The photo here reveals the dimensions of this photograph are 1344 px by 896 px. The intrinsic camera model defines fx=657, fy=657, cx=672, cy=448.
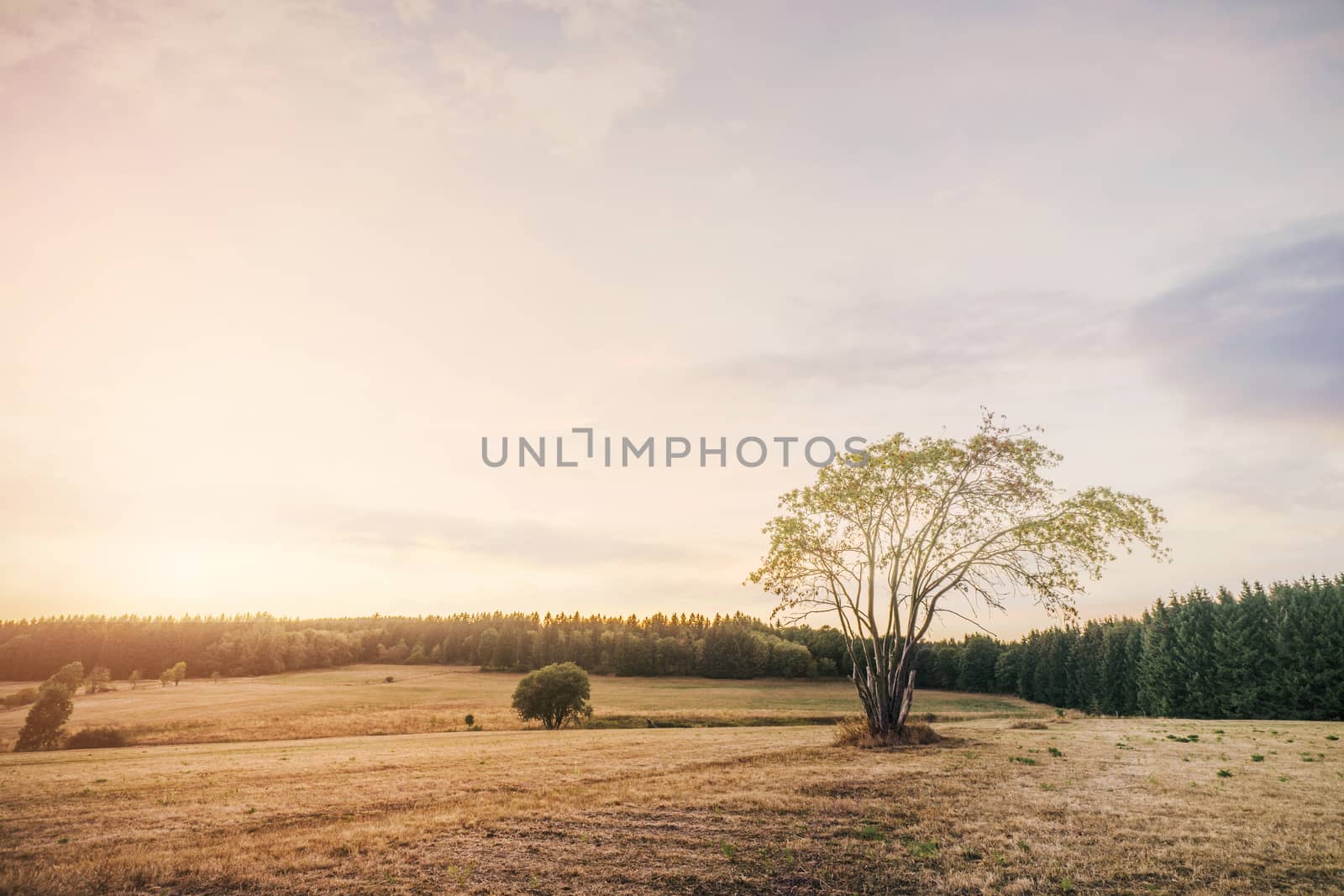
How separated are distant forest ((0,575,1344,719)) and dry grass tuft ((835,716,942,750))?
3366cm

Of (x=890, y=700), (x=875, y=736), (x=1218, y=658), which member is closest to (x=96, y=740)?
(x=875, y=736)

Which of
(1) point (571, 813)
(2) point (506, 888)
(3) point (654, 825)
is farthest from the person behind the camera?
(1) point (571, 813)

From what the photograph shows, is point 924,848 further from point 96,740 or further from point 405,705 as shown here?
point 405,705

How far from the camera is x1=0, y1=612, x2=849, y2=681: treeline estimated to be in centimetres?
13338

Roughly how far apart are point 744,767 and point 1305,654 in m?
66.7

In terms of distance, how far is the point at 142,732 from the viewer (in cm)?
5866

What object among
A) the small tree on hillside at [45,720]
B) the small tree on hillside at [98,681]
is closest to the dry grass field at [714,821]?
the small tree on hillside at [45,720]

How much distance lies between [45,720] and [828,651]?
414 ft

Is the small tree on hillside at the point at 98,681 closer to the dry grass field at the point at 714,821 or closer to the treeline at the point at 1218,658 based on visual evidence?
the dry grass field at the point at 714,821

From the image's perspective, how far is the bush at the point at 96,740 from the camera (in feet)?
182

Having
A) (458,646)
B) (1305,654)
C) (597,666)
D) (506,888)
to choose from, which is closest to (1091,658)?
(1305,654)

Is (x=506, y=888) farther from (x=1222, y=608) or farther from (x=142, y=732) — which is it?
(x=1222, y=608)

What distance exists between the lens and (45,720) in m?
54.1

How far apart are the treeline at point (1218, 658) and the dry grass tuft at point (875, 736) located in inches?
472
